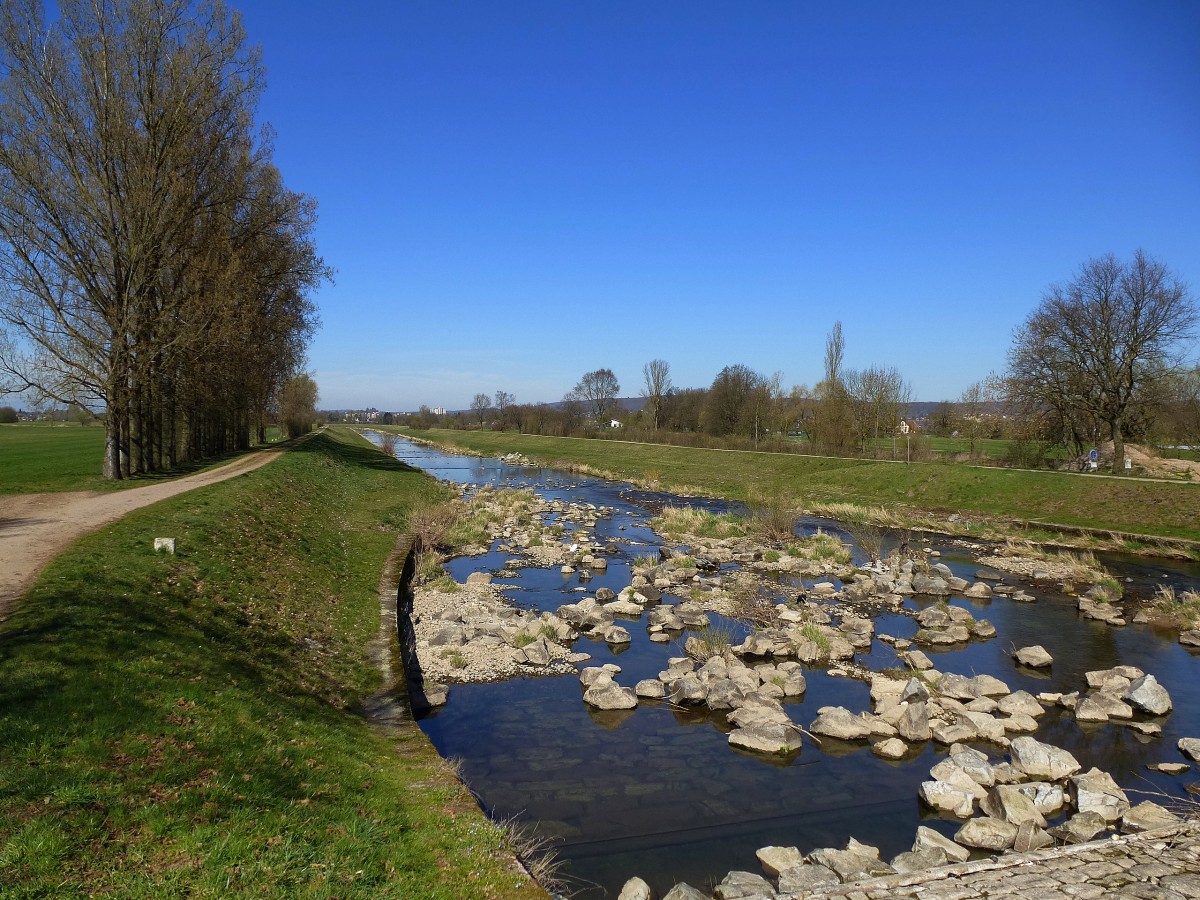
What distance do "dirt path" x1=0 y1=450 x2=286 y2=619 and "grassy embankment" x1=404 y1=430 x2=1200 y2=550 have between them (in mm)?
29436

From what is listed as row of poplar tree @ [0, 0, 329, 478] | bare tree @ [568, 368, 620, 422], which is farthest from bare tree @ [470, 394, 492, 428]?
row of poplar tree @ [0, 0, 329, 478]

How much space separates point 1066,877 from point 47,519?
19.0 metres

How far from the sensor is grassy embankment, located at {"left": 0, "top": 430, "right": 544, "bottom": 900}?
550 centimetres

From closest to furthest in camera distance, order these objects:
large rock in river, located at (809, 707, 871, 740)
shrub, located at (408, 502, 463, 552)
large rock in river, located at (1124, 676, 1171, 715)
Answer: large rock in river, located at (809, 707, 871, 740), large rock in river, located at (1124, 676, 1171, 715), shrub, located at (408, 502, 463, 552)

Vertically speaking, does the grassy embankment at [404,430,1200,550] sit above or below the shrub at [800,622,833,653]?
above

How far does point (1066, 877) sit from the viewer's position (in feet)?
22.1

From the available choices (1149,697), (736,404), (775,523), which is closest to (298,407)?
(736,404)

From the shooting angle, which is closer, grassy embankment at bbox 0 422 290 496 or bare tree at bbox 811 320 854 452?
grassy embankment at bbox 0 422 290 496

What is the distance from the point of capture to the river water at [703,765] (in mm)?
8453

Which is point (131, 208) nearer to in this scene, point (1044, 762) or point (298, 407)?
point (1044, 762)

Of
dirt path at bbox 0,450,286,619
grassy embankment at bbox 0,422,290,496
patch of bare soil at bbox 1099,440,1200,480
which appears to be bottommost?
dirt path at bbox 0,450,286,619

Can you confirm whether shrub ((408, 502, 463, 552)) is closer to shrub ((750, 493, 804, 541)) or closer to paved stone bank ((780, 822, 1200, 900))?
shrub ((750, 493, 804, 541))

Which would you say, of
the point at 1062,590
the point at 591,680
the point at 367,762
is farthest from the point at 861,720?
the point at 1062,590

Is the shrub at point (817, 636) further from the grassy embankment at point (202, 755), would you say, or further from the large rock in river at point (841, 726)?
the grassy embankment at point (202, 755)
